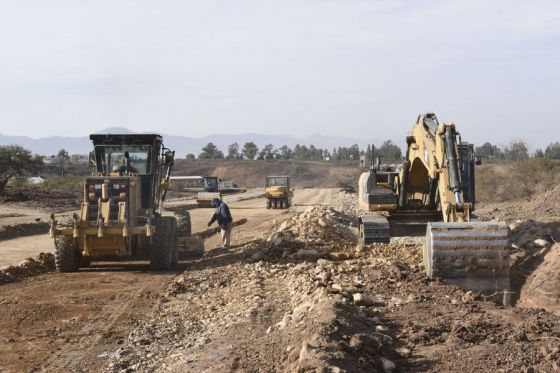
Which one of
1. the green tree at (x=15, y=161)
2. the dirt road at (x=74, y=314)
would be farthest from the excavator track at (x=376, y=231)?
the green tree at (x=15, y=161)

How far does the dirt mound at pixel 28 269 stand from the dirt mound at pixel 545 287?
31.8 feet

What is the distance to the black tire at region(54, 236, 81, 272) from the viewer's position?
49.2 feet

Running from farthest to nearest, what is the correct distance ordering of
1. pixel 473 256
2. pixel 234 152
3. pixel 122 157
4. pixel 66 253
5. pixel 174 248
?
pixel 234 152
pixel 122 157
pixel 174 248
pixel 66 253
pixel 473 256

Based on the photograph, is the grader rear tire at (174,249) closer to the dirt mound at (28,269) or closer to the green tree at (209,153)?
the dirt mound at (28,269)

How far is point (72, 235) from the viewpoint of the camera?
14688 millimetres

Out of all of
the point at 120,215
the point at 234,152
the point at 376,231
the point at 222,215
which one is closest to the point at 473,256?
the point at 376,231

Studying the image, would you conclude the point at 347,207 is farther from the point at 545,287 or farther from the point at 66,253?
the point at 545,287

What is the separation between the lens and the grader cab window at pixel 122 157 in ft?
54.0

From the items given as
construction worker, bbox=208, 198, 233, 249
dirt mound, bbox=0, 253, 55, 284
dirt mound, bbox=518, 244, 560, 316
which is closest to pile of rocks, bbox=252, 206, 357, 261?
construction worker, bbox=208, 198, 233, 249

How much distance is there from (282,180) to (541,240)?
33.6 metres

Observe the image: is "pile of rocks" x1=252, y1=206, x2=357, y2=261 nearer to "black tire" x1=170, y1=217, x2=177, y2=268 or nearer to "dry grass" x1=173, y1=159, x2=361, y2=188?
"black tire" x1=170, y1=217, x2=177, y2=268

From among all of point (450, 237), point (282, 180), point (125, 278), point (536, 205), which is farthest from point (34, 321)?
point (282, 180)

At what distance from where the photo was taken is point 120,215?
14.8 m

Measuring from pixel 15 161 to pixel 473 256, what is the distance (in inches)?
1831
